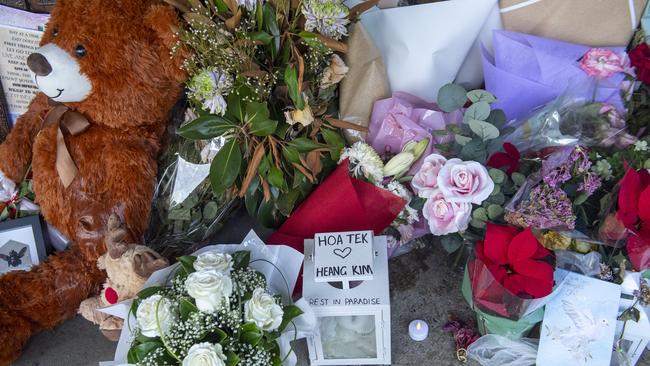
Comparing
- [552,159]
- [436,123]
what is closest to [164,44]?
[436,123]

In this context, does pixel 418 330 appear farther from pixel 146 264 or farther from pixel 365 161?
pixel 146 264

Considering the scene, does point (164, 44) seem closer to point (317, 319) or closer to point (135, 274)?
point (135, 274)

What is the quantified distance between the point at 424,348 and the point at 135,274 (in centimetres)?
89

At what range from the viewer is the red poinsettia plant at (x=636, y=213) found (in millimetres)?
1166

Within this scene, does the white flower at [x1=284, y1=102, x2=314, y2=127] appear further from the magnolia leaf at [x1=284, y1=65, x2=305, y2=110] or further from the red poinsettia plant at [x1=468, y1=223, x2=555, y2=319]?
the red poinsettia plant at [x1=468, y1=223, x2=555, y2=319]

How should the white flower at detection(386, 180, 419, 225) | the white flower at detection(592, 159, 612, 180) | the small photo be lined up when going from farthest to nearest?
the small photo
the white flower at detection(386, 180, 419, 225)
the white flower at detection(592, 159, 612, 180)

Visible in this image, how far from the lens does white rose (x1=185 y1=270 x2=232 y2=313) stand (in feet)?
3.85

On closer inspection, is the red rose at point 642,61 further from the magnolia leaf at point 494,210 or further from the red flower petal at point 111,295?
the red flower petal at point 111,295

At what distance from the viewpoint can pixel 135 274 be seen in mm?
1472

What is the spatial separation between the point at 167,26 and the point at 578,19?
1.22 metres

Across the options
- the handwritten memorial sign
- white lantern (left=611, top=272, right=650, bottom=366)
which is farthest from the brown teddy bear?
white lantern (left=611, top=272, right=650, bottom=366)

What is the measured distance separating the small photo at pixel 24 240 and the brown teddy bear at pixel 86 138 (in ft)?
0.33

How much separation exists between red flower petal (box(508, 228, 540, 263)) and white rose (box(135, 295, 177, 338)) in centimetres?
83

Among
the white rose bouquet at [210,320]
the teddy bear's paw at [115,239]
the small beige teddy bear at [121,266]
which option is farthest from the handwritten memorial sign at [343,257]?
the teddy bear's paw at [115,239]
